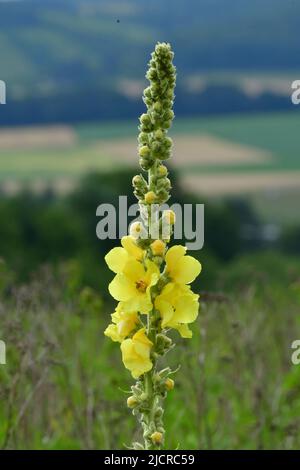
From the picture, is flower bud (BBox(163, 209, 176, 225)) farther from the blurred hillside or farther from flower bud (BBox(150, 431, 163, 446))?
the blurred hillside

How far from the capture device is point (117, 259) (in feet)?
13.6

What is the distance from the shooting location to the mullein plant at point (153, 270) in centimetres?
407

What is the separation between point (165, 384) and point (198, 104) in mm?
105633

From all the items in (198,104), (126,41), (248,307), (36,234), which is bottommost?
(248,307)

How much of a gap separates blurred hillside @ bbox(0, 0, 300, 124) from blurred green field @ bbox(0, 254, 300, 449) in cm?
8107

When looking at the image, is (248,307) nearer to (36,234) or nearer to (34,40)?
(36,234)

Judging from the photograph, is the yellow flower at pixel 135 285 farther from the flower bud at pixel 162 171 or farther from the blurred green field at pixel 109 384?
the blurred green field at pixel 109 384

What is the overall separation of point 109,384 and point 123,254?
4.17m

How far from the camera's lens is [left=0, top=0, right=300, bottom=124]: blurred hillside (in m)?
106

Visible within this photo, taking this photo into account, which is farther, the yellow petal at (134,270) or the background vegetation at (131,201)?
the background vegetation at (131,201)

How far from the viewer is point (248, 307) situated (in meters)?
9.42

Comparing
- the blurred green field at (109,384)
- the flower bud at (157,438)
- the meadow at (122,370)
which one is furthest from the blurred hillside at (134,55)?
the flower bud at (157,438)
